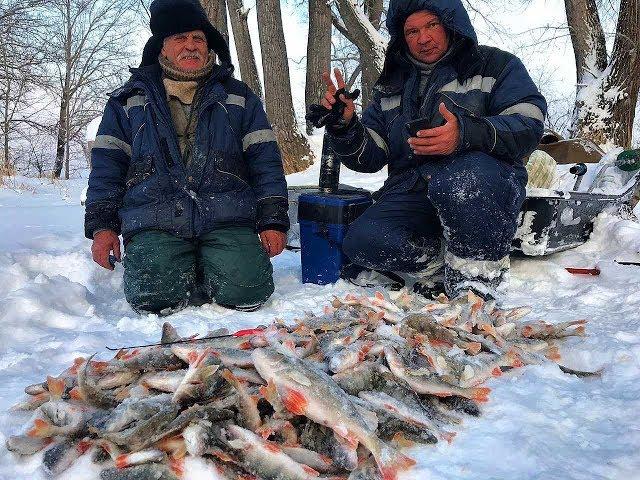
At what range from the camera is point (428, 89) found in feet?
11.8

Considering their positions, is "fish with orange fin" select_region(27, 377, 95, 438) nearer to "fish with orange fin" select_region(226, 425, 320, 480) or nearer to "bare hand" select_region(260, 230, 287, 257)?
"fish with orange fin" select_region(226, 425, 320, 480)

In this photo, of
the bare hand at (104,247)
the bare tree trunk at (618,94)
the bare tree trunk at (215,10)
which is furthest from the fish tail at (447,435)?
the bare tree trunk at (618,94)

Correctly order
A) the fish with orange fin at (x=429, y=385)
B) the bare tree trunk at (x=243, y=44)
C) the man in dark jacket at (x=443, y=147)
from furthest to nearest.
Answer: the bare tree trunk at (x=243, y=44)
the man in dark jacket at (x=443, y=147)
the fish with orange fin at (x=429, y=385)

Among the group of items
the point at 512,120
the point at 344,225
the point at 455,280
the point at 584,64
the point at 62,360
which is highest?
the point at 584,64

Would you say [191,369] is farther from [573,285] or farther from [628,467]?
[573,285]

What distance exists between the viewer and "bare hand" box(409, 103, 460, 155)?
3.07 m

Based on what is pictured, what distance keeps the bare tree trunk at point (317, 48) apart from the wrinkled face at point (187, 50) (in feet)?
27.9

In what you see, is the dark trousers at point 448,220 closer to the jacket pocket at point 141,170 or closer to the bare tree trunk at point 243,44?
the jacket pocket at point 141,170

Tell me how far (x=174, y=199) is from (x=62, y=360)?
47.7 inches

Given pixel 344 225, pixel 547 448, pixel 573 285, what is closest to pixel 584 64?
pixel 573 285

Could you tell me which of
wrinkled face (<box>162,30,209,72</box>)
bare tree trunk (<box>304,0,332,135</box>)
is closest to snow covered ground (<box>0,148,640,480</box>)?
wrinkled face (<box>162,30,209,72</box>)

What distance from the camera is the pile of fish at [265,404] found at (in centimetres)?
152

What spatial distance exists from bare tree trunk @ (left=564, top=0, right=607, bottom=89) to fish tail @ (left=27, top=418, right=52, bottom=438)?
940cm

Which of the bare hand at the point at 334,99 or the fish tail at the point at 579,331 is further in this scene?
the bare hand at the point at 334,99
